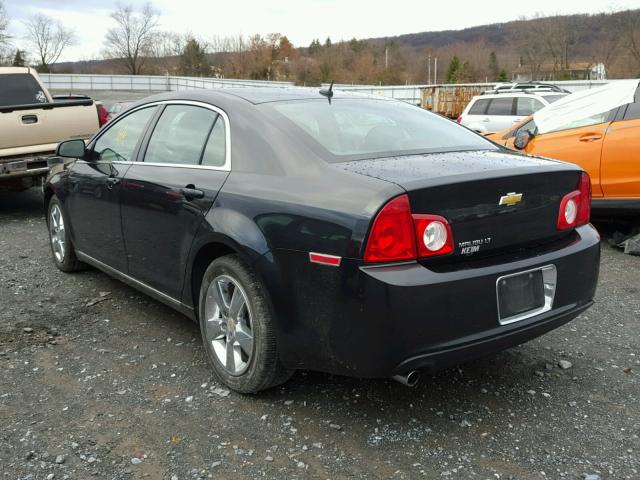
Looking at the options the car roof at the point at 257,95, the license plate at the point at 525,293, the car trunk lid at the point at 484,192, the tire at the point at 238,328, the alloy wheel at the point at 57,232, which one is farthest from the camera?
the alloy wheel at the point at 57,232

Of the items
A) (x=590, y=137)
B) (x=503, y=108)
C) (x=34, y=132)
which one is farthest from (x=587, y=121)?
(x=503, y=108)

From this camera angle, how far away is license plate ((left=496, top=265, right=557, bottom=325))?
273 cm

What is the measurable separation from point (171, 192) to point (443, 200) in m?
1.65

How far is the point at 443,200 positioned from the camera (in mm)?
2600

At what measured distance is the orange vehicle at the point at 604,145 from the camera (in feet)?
19.4

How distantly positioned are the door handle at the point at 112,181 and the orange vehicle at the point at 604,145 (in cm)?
397

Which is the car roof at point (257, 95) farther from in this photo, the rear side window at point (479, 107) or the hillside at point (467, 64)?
the hillside at point (467, 64)

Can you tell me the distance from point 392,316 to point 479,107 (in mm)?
13787

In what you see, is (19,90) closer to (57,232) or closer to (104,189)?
(57,232)

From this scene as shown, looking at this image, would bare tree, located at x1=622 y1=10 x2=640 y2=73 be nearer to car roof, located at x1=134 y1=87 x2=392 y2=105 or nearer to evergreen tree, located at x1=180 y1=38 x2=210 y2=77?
evergreen tree, located at x1=180 y1=38 x2=210 y2=77

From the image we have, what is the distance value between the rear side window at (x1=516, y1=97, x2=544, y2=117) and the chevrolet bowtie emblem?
41.2 feet

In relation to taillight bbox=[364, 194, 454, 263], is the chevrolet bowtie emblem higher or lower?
higher

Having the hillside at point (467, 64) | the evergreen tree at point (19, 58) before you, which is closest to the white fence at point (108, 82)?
the hillside at point (467, 64)

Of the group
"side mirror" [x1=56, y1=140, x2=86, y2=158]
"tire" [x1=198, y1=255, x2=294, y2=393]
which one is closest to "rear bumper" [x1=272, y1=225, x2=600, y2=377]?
"tire" [x1=198, y1=255, x2=294, y2=393]
